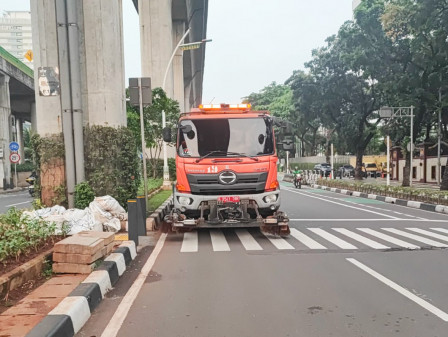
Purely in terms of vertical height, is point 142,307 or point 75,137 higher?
point 75,137

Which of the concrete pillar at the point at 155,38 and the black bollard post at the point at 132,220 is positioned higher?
the concrete pillar at the point at 155,38

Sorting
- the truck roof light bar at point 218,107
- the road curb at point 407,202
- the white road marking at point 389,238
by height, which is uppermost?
the truck roof light bar at point 218,107

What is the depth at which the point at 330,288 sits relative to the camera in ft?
15.4

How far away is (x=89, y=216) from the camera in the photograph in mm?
7711

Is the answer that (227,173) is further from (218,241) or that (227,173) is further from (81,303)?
(81,303)

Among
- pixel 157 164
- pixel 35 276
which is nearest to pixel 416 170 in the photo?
pixel 157 164

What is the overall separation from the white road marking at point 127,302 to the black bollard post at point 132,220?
23.9 inches

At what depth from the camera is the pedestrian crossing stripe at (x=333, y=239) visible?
7141mm

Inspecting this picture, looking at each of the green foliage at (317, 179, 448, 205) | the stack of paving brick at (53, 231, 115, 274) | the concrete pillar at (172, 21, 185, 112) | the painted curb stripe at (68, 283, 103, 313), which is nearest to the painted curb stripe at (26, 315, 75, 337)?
the painted curb stripe at (68, 283, 103, 313)

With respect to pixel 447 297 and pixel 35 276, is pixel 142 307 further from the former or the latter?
pixel 447 297

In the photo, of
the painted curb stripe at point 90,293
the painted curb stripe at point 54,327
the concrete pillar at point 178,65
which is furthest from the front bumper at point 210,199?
the concrete pillar at point 178,65

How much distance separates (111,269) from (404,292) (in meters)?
3.62

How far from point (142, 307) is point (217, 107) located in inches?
202

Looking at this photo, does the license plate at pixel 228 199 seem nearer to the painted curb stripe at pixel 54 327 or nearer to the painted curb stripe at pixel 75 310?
the painted curb stripe at pixel 75 310
